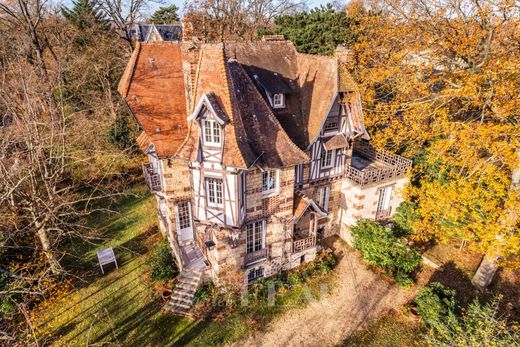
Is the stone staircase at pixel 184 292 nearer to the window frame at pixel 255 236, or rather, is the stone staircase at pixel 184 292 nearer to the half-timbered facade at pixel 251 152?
the half-timbered facade at pixel 251 152

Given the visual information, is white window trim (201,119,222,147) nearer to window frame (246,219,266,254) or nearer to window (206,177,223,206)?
window (206,177,223,206)

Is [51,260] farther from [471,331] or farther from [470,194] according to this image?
[470,194]

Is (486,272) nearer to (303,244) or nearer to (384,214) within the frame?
(384,214)

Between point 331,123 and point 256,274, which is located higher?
Answer: point 331,123

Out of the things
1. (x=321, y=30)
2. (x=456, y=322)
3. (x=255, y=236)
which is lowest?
(x=456, y=322)

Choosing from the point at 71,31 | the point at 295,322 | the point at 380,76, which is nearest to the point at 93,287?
the point at 295,322

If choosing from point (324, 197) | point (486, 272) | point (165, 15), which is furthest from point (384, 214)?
point (165, 15)

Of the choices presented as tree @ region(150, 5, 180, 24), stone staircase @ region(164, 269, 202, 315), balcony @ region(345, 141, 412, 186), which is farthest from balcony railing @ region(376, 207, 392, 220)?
tree @ region(150, 5, 180, 24)

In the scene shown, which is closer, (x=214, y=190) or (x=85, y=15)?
(x=214, y=190)
